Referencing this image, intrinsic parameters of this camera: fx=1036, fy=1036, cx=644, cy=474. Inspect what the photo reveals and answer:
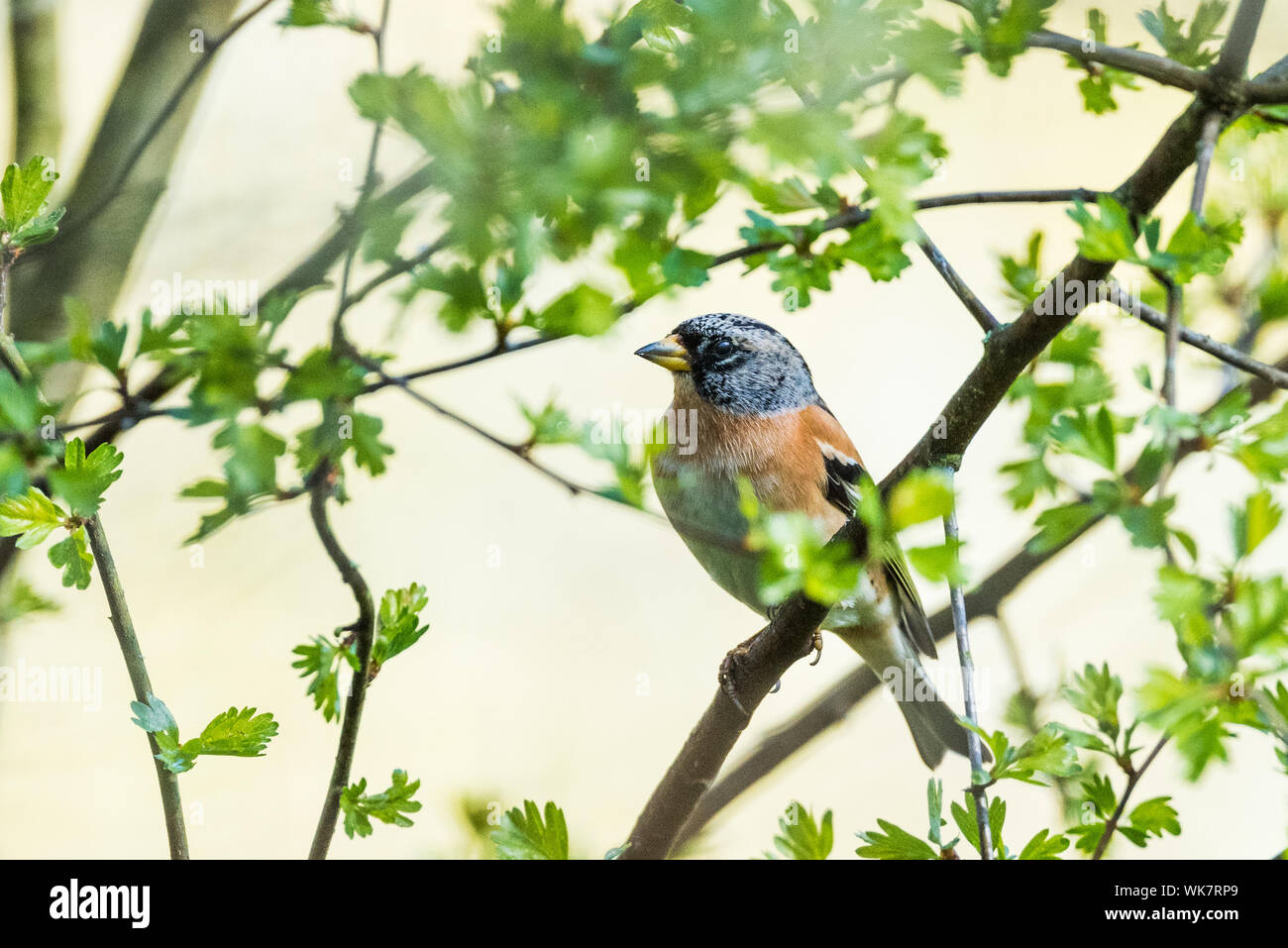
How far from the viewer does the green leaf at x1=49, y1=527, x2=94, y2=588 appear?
727 mm

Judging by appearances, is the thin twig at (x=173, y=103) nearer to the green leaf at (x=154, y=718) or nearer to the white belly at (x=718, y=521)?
the green leaf at (x=154, y=718)

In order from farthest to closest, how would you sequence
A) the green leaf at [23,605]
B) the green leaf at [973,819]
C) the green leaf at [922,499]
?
1. the green leaf at [23,605]
2. the green leaf at [973,819]
3. the green leaf at [922,499]

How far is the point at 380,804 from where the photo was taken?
85 centimetres

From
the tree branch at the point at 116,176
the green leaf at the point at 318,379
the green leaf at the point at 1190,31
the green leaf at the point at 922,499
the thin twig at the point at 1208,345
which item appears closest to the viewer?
the green leaf at the point at 922,499

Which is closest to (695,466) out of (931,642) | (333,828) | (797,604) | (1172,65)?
(931,642)

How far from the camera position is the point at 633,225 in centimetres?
64

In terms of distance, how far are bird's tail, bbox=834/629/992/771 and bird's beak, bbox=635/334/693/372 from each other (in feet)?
1.70

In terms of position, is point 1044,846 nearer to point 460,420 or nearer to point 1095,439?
point 1095,439

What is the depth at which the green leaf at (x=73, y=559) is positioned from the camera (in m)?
0.73

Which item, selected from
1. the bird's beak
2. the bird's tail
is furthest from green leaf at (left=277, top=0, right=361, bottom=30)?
the bird's tail

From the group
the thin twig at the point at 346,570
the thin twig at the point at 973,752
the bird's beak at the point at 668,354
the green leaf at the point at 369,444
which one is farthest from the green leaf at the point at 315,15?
the bird's beak at the point at 668,354

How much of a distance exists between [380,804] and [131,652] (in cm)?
23

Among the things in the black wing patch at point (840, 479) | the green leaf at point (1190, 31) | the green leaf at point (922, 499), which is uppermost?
the green leaf at point (1190, 31)

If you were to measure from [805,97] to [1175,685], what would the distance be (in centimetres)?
39
